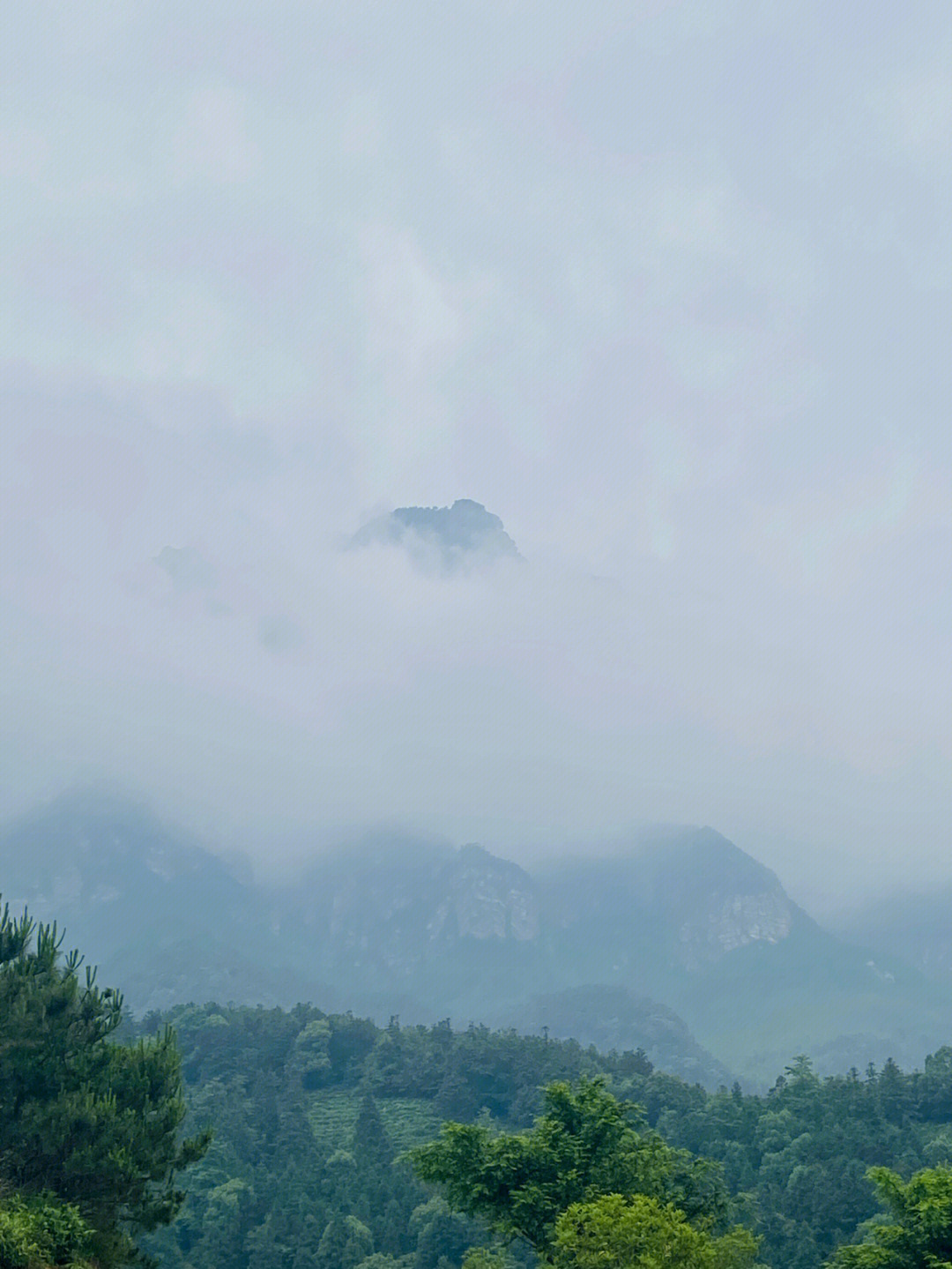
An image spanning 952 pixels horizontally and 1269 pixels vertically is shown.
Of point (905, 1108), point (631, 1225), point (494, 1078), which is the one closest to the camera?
point (631, 1225)

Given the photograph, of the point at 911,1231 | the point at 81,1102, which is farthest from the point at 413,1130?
the point at 911,1231

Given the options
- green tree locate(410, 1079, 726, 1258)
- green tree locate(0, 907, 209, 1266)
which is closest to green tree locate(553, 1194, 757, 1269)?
green tree locate(410, 1079, 726, 1258)

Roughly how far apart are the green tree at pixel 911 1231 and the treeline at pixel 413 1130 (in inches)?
804

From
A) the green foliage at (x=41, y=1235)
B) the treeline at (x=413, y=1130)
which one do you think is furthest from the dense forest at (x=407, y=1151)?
the treeline at (x=413, y=1130)

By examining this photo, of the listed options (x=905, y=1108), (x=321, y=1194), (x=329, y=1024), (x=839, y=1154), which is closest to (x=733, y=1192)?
(x=839, y=1154)

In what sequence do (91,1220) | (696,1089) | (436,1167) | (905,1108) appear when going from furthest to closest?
(696,1089), (905,1108), (436,1167), (91,1220)

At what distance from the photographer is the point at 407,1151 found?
211 ft

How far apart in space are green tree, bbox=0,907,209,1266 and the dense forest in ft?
0.24

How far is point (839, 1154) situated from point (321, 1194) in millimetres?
37471

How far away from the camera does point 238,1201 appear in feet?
272

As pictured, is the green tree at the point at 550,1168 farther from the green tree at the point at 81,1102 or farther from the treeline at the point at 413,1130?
the treeline at the point at 413,1130

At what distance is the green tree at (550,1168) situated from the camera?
123 feet

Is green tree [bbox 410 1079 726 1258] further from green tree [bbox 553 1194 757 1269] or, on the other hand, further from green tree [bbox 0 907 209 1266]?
green tree [bbox 0 907 209 1266]

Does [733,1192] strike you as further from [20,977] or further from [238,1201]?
[20,977]
